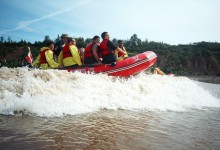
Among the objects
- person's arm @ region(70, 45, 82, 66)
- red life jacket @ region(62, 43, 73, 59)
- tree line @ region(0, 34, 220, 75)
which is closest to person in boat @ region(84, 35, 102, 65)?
person's arm @ region(70, 45, 82, 66)

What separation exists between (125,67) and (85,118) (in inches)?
170

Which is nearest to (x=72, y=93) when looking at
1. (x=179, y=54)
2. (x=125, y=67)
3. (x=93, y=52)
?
(x=93, y=52)

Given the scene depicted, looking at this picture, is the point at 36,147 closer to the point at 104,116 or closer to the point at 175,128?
the point at 104,116

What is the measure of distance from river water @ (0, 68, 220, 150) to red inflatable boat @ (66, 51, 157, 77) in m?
0.38

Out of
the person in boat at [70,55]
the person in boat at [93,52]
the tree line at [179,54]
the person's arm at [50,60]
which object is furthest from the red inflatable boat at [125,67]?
the tree line at [179,54]

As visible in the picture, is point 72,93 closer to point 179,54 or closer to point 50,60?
point 50,60

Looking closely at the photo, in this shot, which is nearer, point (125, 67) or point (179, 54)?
point (125, 67)

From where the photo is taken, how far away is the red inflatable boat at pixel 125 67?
25.4 ft

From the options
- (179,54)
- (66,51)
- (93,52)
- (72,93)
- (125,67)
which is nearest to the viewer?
(72,93)

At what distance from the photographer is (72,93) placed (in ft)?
18.7

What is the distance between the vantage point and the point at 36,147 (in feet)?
8.80

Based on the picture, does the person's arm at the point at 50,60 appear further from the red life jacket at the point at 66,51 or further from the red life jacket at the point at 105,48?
the red life jacket at the point at 105,48

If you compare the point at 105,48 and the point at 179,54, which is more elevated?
the point at 179,54

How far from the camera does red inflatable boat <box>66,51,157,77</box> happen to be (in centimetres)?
775
